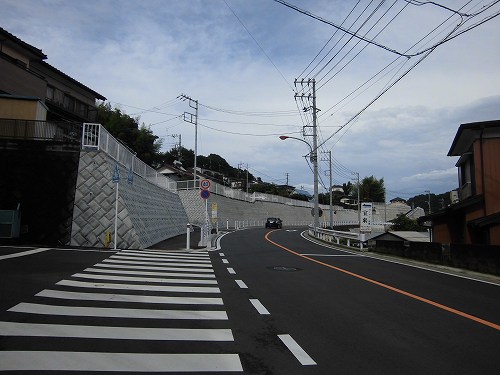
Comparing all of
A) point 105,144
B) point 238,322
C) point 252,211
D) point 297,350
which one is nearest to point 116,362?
point 297,350

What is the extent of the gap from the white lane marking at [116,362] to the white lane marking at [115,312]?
1703mm

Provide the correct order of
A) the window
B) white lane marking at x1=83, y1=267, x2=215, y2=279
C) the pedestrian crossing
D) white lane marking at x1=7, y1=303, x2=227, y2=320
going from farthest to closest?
the window < white lane marking at x1=83, y1=267, x2=215, y2=279 < white lane marking at x1=7, y1=303, x2=227, y2=320 < the pedestrian crossing

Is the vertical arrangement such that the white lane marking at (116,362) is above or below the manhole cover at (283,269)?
below

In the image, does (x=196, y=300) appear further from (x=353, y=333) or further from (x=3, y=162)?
(x=3, y=162)

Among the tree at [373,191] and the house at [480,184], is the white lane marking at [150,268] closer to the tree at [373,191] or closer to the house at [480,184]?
the house at [480,184]

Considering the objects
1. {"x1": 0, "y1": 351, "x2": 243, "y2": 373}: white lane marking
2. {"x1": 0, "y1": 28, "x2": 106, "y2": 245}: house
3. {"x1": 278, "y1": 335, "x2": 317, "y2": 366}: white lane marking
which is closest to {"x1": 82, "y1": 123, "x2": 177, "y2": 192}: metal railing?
{"x1": 0, "y1": 28, "x2": 106, "y2": 245}: house

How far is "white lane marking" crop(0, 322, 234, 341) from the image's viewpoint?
5.16m

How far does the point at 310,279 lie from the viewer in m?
10.4

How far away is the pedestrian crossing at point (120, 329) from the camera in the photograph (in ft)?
14.1

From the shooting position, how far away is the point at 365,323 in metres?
6.17

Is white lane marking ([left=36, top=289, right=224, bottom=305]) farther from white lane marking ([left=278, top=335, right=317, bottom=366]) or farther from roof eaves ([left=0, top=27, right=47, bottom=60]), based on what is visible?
roof eaves ([left=0, top=27, right=47, bottom=60])

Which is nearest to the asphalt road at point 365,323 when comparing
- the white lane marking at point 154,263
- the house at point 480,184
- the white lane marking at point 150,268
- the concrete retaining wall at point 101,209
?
the white lane marking at point 150,268

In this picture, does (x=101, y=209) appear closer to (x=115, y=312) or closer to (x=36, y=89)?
(x=115, y=312)

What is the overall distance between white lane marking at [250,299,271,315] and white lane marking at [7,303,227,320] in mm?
644
